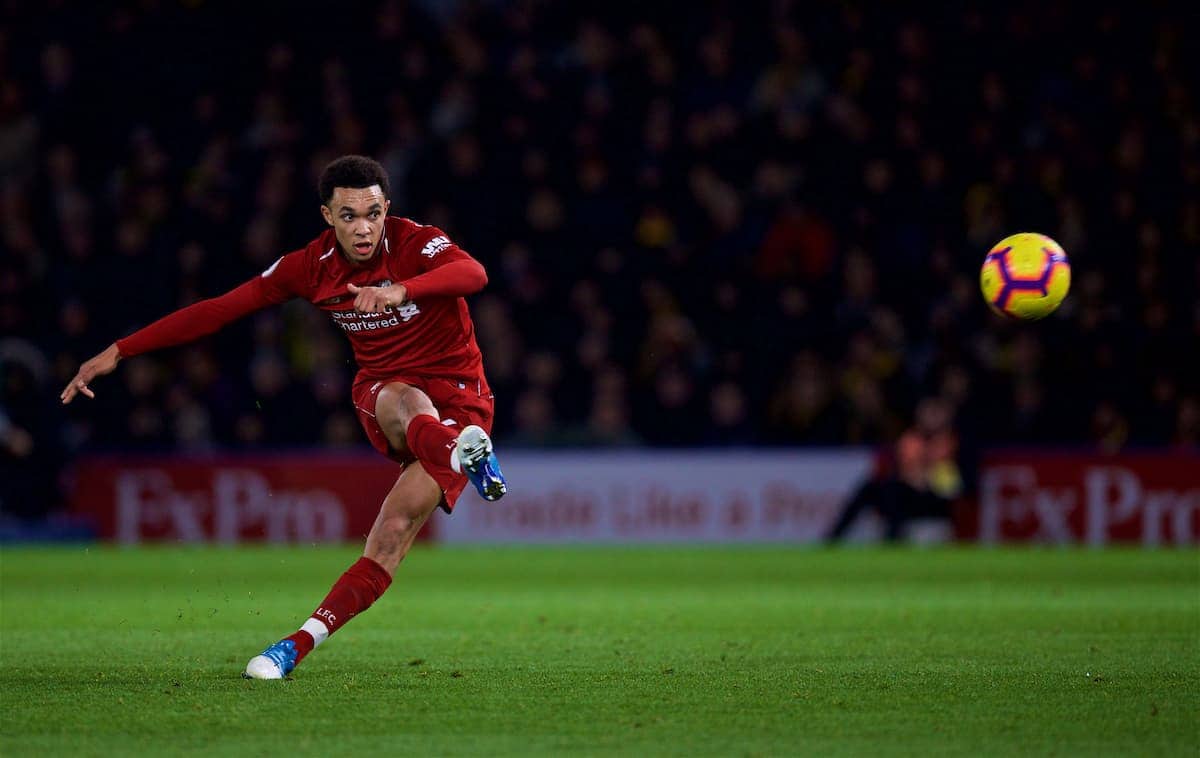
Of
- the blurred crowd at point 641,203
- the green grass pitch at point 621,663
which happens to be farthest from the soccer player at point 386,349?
the blurred crowd at point 641,203

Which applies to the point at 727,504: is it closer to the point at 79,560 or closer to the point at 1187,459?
the point at 1187,459

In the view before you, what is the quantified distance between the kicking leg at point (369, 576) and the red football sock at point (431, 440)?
200mm

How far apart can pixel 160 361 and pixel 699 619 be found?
986 centimetres

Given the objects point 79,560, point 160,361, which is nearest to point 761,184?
point 160,361

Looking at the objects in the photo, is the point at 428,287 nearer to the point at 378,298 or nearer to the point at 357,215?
the point at 378,298

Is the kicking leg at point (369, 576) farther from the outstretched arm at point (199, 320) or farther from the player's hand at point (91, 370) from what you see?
the player's hand at point (91, 370)

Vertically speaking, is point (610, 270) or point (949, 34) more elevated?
point (949, 34)

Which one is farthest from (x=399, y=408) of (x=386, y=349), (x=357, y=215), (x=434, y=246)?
(x=357, y=215)

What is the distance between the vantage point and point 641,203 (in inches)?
741

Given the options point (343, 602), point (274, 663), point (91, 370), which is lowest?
point (274, 663)

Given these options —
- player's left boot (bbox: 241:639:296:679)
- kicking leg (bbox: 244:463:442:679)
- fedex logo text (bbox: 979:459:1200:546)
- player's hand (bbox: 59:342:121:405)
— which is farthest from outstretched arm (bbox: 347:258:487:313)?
fedex logo text (bbox: 979:459:1200:546)

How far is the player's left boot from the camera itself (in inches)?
267

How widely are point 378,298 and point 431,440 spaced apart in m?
0.78

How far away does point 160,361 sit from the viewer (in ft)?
59.6
